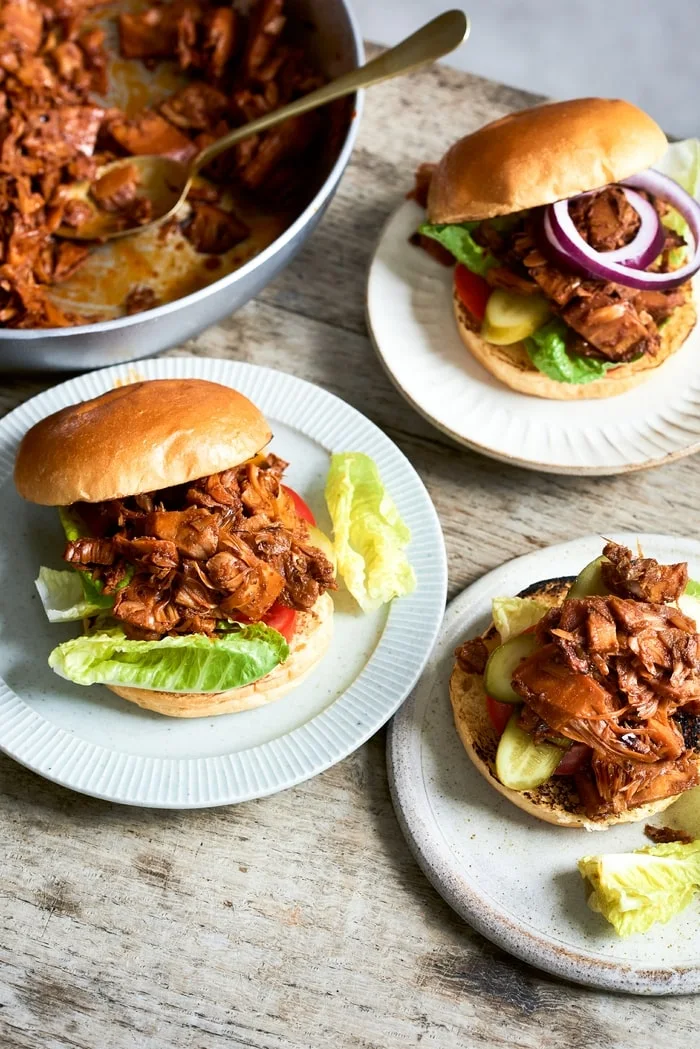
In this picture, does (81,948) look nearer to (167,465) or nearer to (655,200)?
(167,465)

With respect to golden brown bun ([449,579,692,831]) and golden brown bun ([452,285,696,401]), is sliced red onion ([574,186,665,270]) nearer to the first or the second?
golden brown bun ([452,285,696,401])

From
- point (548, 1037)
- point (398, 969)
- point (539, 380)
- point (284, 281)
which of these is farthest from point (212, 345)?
point (548, 1037)

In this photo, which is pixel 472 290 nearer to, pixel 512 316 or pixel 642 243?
pixel 512 316

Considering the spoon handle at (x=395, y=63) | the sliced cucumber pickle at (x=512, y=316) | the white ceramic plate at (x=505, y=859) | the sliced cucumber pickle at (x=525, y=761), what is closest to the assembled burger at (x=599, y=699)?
the sliced cucumber pickle at (x=525, y=761)

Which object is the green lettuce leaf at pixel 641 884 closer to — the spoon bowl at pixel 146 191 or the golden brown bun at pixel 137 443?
the golden brown bun at pixel 137 443

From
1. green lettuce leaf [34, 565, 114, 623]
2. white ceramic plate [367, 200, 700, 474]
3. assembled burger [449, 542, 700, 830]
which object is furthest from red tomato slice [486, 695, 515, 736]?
green lettuce leaf [34, 565, 114, 623]
